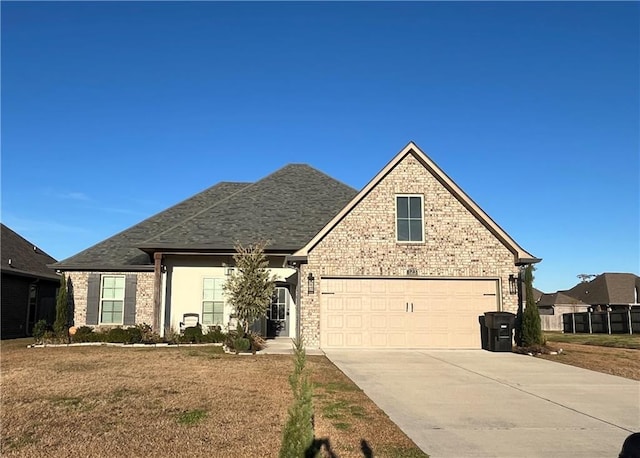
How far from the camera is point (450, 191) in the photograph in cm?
1733

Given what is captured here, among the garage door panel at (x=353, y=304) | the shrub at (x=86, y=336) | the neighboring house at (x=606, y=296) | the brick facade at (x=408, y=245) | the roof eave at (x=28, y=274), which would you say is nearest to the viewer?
the garage door panel at (x=353, y=304)

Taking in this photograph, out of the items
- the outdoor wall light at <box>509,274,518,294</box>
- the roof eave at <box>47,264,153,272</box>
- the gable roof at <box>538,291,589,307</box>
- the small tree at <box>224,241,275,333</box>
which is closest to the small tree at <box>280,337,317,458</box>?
the small tree at <box>224,241,275,333</box>

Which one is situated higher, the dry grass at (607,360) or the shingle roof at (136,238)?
the shingle roof at (136,238)

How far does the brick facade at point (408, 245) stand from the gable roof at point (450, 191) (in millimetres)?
135

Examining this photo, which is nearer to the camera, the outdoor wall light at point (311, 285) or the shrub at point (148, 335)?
the outdoor wall light at point (311, 285)

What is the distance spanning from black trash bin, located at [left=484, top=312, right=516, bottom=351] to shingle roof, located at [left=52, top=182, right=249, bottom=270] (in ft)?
41.9

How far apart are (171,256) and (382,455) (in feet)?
50.1

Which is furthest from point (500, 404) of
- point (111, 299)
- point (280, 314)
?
point (111, 299)

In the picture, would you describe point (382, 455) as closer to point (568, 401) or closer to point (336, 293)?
point (568, 401)

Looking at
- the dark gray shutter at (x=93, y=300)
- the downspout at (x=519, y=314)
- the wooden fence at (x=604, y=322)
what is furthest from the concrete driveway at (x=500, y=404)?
the wooden fence at (x=604, y=322)

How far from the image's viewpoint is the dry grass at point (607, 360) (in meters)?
12.5

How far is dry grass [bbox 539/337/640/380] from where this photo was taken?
1245 cm

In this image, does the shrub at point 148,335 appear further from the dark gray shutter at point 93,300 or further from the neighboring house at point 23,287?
the neighboring house at point 23,287

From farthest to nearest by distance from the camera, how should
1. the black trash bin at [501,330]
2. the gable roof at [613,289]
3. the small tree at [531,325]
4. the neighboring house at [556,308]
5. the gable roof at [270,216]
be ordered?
the gable roof at [613,289]
the neighboring house at [556,308]
the gable roof at [270,216]
the small tree at [531,325]
the black trash bin at [501,330]
